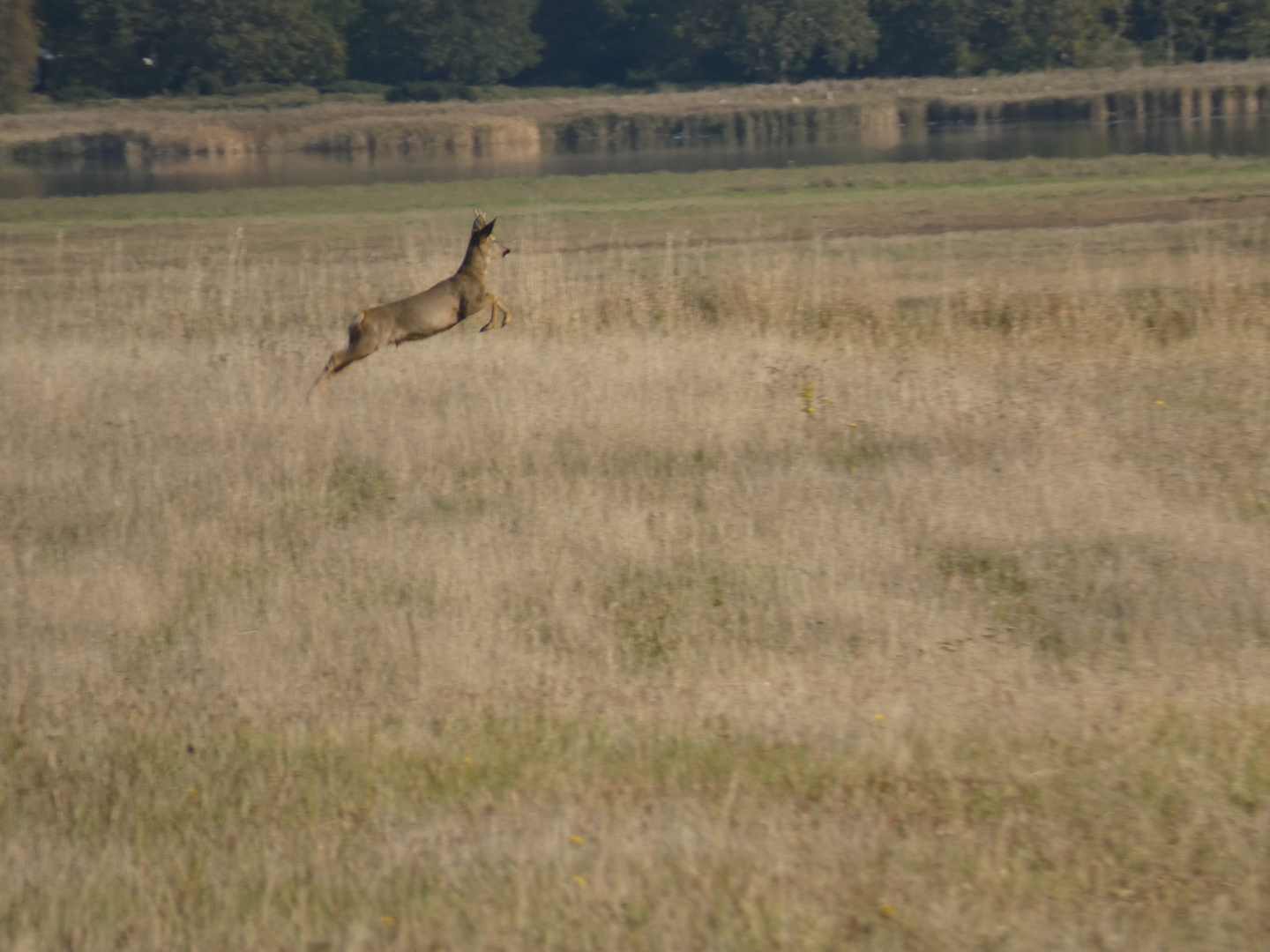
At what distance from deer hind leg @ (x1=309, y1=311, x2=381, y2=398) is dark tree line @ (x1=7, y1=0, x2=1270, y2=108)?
2966 inches

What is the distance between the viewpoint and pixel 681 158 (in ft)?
167

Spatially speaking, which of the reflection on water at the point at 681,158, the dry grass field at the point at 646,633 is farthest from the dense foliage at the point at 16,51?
the dry grass field at the point at 646,633

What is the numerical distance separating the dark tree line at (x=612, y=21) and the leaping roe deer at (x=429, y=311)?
75.5 m

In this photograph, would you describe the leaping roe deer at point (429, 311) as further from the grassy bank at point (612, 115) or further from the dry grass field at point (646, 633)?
the grassy bank at point (612, 115)

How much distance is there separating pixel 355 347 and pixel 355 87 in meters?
78.2

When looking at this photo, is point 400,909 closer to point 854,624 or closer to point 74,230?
point 854,624

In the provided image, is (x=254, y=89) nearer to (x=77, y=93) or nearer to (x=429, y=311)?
(x=77, y=93)

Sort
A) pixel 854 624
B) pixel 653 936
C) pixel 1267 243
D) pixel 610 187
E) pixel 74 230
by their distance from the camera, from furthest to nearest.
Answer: pixel 610 187
pixel 74 230
pixel 1267 243
pixel 854 624
pixel 653 936

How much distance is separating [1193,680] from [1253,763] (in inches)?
32.4

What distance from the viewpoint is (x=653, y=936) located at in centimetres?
483

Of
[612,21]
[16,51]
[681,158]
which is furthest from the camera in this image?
[612,21]

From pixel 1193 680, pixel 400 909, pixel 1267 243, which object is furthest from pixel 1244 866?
pixel 1267 243

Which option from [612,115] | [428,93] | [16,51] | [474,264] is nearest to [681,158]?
[612,115]

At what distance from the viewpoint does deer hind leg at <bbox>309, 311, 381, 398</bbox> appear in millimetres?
11820
